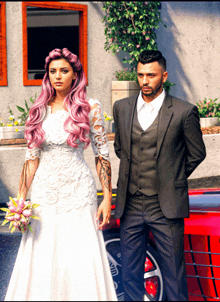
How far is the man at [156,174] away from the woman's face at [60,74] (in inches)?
22.0

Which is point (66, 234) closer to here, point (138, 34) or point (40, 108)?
point (40, 108)

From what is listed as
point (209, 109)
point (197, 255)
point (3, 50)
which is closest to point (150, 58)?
point (197, 255)

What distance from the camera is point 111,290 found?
3.42m

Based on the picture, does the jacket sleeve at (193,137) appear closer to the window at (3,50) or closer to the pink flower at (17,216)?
the pink flower at (17,216)

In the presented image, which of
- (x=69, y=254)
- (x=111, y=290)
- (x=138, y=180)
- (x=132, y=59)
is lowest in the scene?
(x=111, y=290)

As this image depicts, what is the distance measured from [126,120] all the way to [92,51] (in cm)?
858

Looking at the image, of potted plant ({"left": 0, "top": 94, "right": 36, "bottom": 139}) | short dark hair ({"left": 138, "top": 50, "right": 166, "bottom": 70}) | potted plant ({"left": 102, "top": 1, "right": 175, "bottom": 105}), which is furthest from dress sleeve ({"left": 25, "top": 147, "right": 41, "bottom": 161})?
potted plant ({"left": 102, "top": 1, "right": 175, "bottom": 105})

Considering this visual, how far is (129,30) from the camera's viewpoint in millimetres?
11234

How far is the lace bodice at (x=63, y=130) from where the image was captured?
3.44 metres

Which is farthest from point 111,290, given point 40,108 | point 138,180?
point 40,108

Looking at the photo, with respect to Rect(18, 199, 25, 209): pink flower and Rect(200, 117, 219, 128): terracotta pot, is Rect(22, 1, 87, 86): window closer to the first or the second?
Rect(200, 117, 219, 128): terracotta pot

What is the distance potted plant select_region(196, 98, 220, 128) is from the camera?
11.6m

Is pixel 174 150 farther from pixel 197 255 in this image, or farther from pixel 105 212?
pixel 197 255

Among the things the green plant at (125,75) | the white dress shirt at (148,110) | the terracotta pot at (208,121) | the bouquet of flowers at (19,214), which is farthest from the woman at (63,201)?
the terracotta pot at (208,121)
